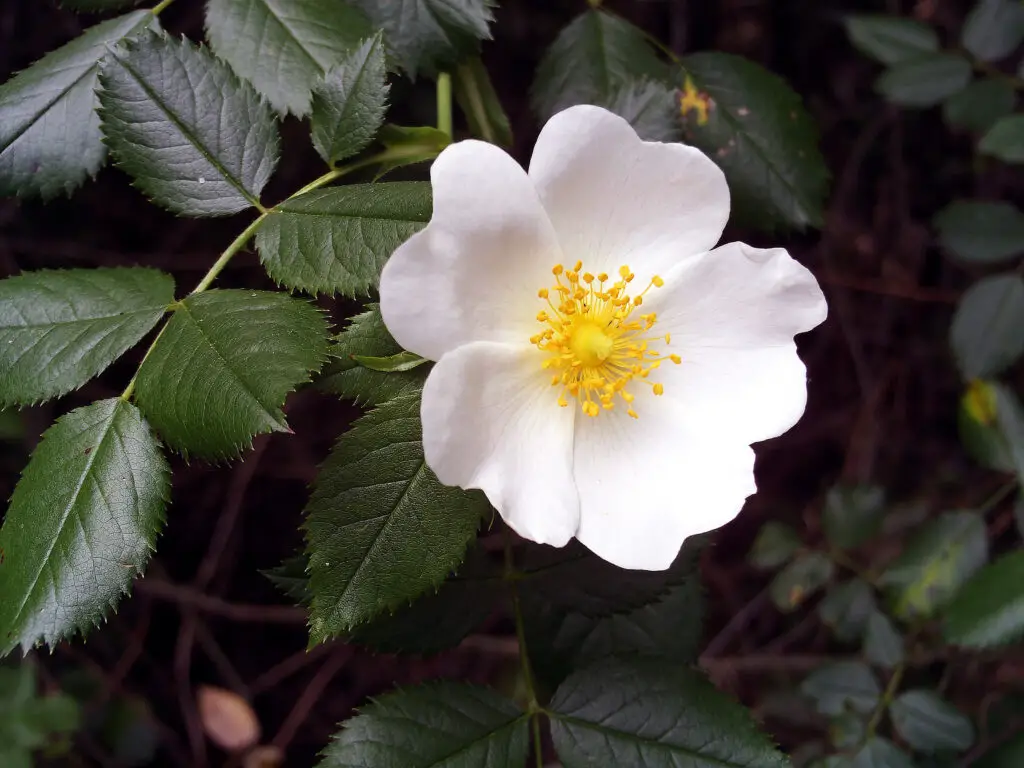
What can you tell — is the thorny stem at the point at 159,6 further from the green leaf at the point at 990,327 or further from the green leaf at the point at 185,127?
the green leaf at the point at 990,327

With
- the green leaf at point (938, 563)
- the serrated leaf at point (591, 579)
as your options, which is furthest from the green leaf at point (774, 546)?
the serrated leaf at point (591, 579)

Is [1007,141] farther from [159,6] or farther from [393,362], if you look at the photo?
[159,6]

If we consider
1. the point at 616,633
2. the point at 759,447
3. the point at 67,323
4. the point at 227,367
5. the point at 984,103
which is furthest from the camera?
the point at 759,447

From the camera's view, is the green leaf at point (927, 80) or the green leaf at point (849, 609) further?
the green leaf at point (849, 609)

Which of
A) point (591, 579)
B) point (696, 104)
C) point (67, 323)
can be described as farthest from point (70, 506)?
point (696, 104)

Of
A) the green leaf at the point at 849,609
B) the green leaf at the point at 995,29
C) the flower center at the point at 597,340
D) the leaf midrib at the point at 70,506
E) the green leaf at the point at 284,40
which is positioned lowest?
the green leaf at the point at 849,609

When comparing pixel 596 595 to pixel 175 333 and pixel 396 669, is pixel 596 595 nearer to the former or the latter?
pixel 175 333
